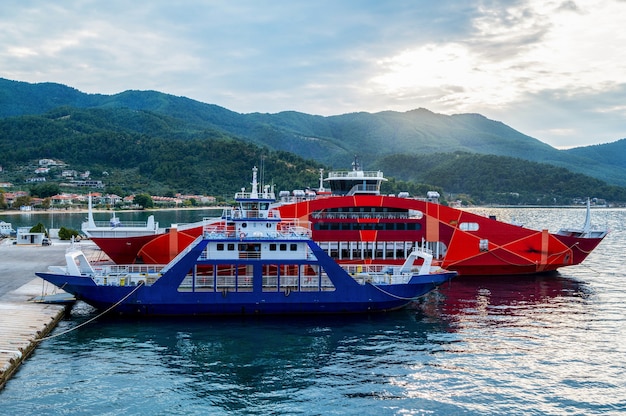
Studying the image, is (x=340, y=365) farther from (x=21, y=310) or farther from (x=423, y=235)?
(x=423, y=235)

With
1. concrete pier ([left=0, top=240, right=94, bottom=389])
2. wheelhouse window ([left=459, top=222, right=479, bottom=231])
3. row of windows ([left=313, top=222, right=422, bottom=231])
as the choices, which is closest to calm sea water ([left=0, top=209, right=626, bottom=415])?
concrete pier ([left=0, top=240, right=94, bottom=389])

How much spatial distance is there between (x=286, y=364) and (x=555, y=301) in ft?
63.3

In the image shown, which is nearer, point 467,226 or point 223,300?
point 223,300

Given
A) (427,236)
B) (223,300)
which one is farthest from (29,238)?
(427,236)

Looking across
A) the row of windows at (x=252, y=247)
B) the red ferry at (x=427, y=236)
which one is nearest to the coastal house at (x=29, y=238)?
the red ferry at (x=427, y=236)

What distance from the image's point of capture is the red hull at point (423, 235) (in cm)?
3809

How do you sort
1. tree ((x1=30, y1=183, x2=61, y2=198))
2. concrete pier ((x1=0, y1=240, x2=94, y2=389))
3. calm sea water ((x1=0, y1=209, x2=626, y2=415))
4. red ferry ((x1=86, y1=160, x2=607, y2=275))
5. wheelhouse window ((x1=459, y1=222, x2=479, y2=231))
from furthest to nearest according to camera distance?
tree ((x1=30, y1=183, x2=61, y2=198))
wheelhouse window ((x1=459, y1=222, x2=479, y2=231))
red ferry ((x1=86, y1=160, x2=607, y2=275))
concrete pier ((x1=0, y1=240, x2=94, y2=389))
calm sea water ((x1=0, y1=209, x2=626, y2=415))

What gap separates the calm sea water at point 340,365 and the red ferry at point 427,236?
9.53m

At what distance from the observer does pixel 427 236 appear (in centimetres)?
3878

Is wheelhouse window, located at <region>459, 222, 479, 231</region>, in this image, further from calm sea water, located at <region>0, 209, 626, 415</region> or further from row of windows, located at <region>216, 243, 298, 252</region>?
row of windows, located at <region>216, 243, 298, 252</region>

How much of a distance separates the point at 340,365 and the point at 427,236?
65.8 ft

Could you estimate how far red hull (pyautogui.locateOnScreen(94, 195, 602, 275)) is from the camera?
38094 mm

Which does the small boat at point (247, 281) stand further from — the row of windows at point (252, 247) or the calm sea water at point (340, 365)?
the calm sea water at point (340, 365)

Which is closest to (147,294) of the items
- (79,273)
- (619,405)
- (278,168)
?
(79,273)
